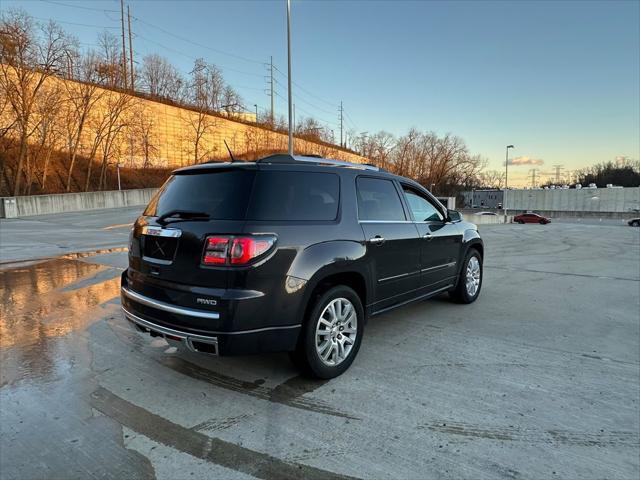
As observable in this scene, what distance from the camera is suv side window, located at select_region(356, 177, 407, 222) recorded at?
403cm

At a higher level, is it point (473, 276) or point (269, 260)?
point (269, 260)

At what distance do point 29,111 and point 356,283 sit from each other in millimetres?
35765

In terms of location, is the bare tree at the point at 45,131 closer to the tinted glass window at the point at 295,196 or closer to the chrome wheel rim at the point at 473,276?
the chrome wheel rim at the point at 473,276

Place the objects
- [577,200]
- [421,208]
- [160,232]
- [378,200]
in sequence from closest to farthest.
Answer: [160,232]
[378,200]
[421,208]
[577,200]

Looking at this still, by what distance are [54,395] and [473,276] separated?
540 centimetres

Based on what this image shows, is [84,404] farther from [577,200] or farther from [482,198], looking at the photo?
[482,198]

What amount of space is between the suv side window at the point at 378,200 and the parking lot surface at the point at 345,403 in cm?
141

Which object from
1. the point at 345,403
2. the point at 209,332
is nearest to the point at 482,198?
the point at 345,403

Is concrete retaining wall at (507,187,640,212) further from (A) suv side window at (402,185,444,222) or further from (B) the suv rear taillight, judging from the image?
(B) the suv rear taillight

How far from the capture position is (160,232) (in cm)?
335

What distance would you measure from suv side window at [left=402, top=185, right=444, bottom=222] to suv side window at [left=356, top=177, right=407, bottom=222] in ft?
0.88

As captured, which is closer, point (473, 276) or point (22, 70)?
point (473, 276)

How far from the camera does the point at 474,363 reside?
3.92 metres

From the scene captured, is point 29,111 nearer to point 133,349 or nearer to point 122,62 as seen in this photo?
point 122,62
